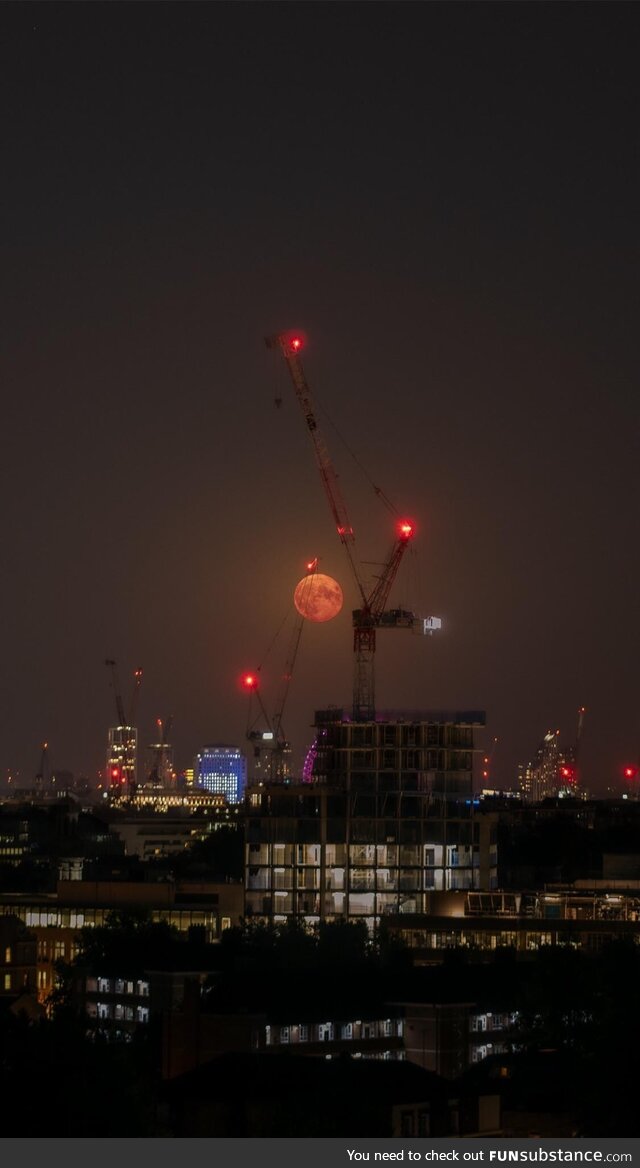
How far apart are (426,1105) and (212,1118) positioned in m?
5.01

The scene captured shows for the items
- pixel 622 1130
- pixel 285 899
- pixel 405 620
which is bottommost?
pixel 622 1130

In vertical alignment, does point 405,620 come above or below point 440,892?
above

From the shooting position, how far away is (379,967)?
284 ft

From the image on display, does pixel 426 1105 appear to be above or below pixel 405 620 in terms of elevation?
below

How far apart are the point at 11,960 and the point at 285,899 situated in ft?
99.6

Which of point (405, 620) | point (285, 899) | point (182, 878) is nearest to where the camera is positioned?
point (285, 899)
